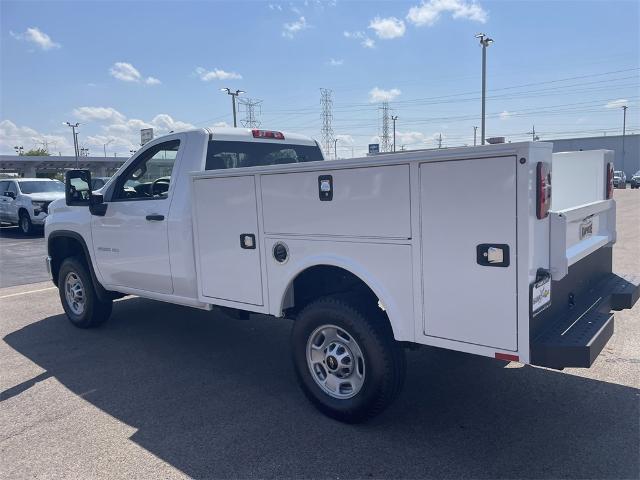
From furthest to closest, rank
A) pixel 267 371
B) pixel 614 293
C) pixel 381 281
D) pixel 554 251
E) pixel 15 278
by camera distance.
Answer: pixel 15 278 → pixel 267 371 → pixel 614 293 → pixel 381 281 → pixel 554 251

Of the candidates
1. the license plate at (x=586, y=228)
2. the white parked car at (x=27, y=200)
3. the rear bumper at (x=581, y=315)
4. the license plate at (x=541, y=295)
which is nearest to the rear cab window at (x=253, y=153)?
the license plate at (x=586, y=228)

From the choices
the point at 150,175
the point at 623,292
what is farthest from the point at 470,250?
the point at 150,175

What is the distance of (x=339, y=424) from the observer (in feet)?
12.3

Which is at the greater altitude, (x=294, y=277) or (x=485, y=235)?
(x=485, y=235)

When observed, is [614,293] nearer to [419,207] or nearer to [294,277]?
[419,207]

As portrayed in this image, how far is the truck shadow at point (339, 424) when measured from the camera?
126 inches

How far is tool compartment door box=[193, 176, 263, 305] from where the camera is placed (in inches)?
164

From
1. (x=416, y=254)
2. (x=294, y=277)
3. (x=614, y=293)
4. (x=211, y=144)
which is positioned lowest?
(x=614, y=293)

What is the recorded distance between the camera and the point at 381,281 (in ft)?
11.2

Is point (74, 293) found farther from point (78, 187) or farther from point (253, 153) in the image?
point (253, 153)

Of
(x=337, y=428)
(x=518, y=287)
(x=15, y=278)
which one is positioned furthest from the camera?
(x=15, y=278)

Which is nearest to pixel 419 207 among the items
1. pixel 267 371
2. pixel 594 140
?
pixel 267 371

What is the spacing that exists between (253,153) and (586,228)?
10.1 ft

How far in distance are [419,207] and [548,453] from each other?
1.70m
